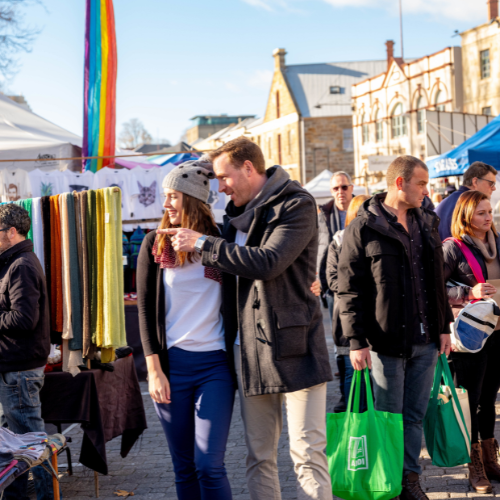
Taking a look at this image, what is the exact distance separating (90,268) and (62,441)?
41.8 inches

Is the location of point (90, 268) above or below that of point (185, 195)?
below

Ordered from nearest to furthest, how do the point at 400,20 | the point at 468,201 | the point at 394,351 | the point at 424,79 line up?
the point at 394,351 → the point at 468,201 → the point at 424,79 → the point at 400,20

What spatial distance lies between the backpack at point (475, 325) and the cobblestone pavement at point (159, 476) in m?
0.88

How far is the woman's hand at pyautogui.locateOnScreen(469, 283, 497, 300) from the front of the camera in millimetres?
4047

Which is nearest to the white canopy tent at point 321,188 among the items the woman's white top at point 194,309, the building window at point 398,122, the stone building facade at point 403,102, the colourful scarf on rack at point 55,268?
the stone building facade at point 403,102

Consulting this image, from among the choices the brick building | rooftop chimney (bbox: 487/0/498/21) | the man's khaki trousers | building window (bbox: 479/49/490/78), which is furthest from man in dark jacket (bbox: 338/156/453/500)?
the brick building

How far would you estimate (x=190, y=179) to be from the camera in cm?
294

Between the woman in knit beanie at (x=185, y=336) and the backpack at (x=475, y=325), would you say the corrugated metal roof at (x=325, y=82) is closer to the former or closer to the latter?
the backpack at (x=475, y=325)

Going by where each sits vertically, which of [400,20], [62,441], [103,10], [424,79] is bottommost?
[62,441]

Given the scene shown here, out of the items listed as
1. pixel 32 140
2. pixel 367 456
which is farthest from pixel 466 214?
pixel 32 140

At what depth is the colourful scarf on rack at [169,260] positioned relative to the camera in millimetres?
2915

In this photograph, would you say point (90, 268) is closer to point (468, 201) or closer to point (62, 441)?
point (62, 441)

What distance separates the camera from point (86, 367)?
14.3 ft

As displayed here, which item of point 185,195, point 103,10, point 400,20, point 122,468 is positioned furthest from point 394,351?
point 400,20
